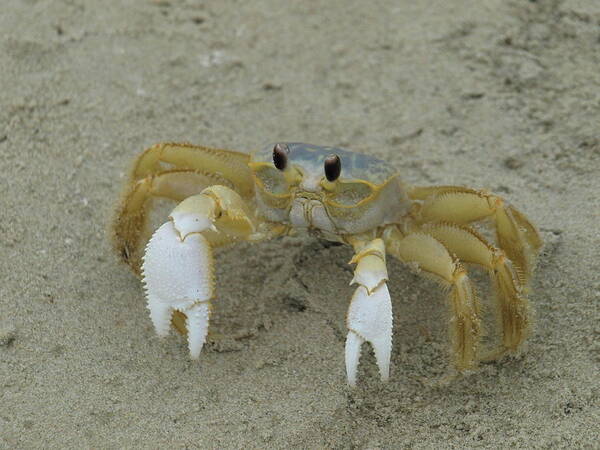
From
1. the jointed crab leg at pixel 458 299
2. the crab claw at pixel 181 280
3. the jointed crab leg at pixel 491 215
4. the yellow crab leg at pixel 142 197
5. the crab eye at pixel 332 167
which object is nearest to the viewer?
the crab claw at pixel 181 280

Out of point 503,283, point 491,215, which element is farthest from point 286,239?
point 503,283

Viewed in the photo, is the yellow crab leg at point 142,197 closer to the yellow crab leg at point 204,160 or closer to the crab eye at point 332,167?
the yellow crab leg at point 204,160

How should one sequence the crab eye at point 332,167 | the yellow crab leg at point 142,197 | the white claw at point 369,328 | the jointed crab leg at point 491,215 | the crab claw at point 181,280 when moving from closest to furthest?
1. the white claw at point 369,328
2. the crab claw at point 181,280
3. the crab eye at point 332,167
4. the jointed crab leg at point 491,215
5. the yellow crab leg at point 142,197

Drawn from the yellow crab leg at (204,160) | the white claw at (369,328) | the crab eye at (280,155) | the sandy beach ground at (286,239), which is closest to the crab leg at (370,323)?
the white claw at (369,328)

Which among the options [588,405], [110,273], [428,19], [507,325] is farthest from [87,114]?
[588,405]

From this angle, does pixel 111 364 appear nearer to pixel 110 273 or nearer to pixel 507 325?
pixel 110 273

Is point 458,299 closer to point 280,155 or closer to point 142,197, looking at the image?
point 280,155

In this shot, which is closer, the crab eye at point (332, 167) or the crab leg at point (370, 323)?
the crab leg at point (370, 323)

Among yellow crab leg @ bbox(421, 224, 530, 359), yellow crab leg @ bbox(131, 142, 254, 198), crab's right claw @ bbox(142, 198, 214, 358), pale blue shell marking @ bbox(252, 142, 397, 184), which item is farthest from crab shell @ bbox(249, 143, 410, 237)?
crab's right claw @ bbox(142, 198, 214, 358)
